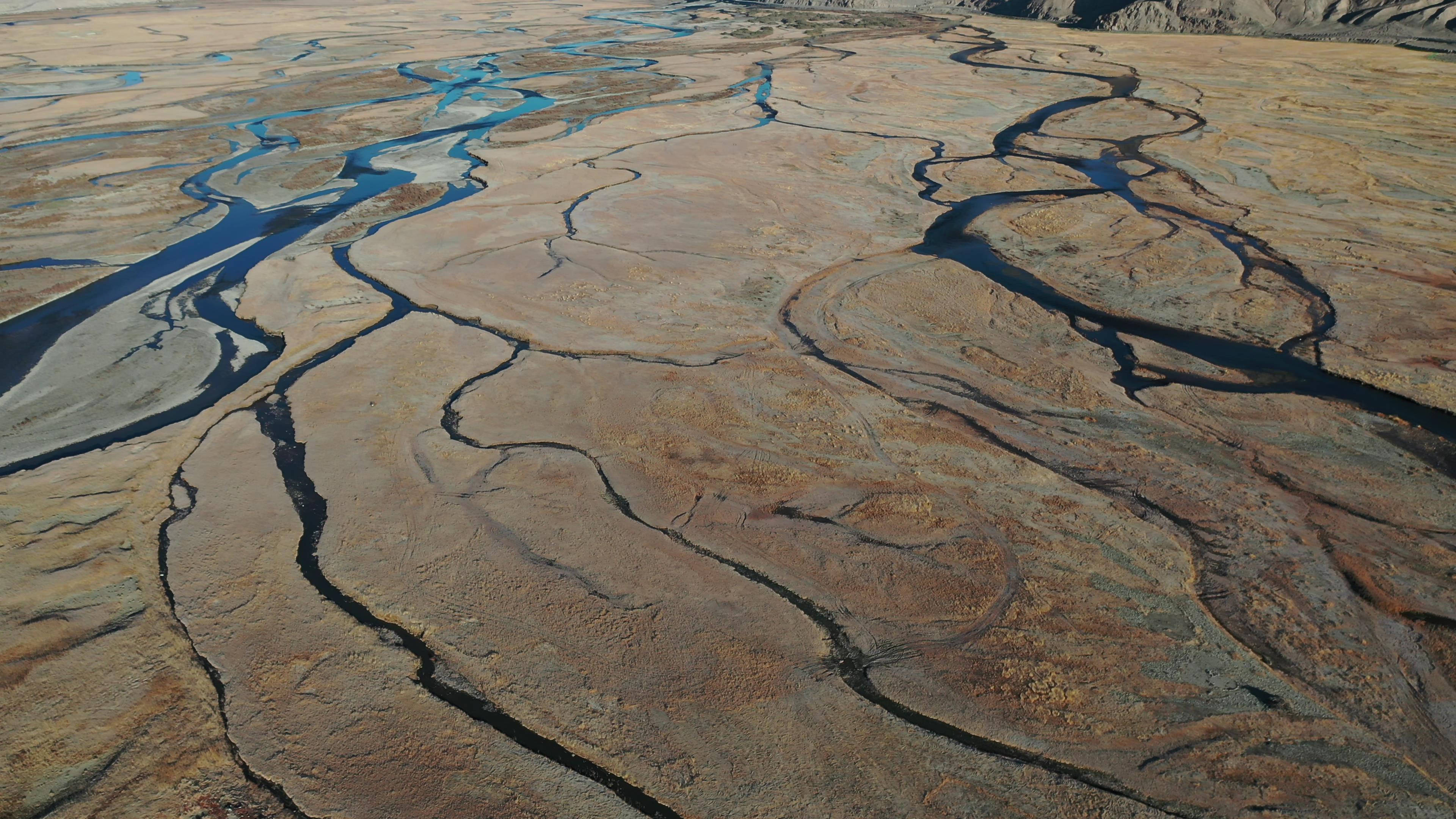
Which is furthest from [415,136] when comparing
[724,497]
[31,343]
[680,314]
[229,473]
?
[724,497]

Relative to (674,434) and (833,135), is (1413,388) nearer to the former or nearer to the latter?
(674,434)

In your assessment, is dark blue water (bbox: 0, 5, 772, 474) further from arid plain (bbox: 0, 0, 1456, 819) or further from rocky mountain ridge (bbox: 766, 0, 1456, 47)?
rocky mountain ridge (bbox: 766, 0, 1456, 47)

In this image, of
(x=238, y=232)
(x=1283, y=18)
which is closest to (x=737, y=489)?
(x=238, y=232)

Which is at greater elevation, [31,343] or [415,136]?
[415,136]

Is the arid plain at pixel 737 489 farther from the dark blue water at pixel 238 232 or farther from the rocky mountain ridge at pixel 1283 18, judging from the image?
the rocky mountain ridge at pixel 1283 18

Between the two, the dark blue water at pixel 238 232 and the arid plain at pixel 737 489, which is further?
the dark blue water at pixel 238 232

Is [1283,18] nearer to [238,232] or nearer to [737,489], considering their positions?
[737,489]

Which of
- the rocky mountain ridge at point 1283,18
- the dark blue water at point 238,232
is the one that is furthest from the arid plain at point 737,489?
the rocky mountain ridge at point 1283,18

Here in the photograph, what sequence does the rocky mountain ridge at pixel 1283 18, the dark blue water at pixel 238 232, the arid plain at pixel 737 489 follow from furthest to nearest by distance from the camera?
1. the rocky mountain ridge at pixel 1283 18
2. the dark blue water at pixel 238 232
3. the arid plain at pixel 737 489
